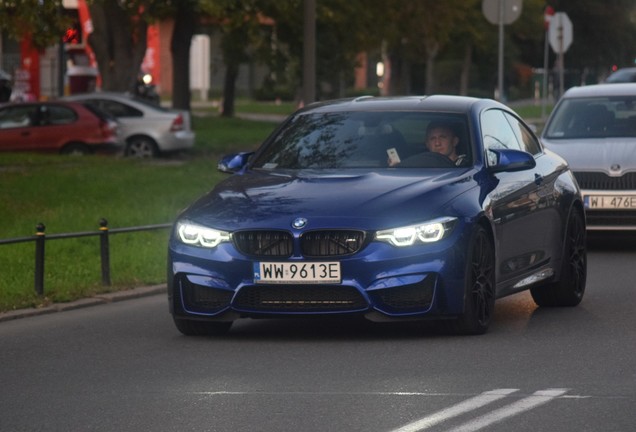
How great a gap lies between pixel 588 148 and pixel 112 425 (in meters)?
10.9

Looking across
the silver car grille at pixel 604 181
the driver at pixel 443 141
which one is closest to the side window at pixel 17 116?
the silver car grille at pixel 604 181

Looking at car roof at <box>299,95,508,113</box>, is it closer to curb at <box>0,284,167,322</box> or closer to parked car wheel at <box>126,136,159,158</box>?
curb at <box>0,284,167,322</box>

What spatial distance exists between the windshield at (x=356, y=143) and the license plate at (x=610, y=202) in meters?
5.62

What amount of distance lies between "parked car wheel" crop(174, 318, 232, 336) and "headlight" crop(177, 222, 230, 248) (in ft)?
2.07

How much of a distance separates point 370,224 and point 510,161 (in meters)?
1.62

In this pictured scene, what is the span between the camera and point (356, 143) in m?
12.2

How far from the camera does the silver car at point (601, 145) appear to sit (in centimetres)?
1784

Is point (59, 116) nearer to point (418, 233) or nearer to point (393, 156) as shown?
point (393, 156)

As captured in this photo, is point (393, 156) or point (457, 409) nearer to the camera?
point (457, 409)

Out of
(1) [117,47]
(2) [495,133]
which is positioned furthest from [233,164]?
(1) [117,47]

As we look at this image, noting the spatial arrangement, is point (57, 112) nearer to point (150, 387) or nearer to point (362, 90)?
point (150, 387)

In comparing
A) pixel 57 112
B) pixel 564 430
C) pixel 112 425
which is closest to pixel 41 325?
pixel 112 425

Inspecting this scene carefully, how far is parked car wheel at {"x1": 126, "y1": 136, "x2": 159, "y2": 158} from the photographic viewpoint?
36.2 meters

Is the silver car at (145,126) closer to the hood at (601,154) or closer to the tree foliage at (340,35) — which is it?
the tree foliage at (340,35)
